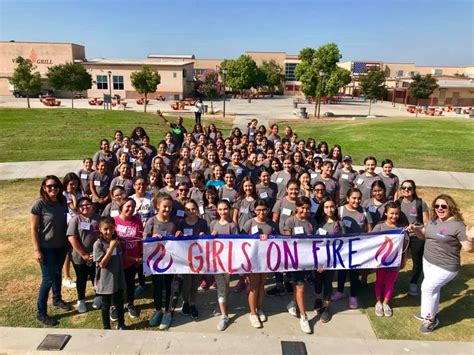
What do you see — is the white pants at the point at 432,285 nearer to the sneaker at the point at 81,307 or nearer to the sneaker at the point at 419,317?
the sneaker at the point at 419,317

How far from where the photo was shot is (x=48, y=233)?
491 centimetres

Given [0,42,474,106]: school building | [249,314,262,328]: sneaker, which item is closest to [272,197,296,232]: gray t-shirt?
[249,314,262,328]: sneaker

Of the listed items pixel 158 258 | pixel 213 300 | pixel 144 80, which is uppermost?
pixel 144 80

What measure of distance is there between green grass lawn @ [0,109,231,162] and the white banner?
12.1m

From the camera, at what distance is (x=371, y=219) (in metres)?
5.74

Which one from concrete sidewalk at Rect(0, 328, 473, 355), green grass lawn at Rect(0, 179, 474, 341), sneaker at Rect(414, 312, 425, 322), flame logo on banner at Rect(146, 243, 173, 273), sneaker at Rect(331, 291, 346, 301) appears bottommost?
green grass lawn at Rect(0, 179, 474, 341)

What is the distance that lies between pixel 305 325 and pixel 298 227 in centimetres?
130

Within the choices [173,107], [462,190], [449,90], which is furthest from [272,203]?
[449,90]

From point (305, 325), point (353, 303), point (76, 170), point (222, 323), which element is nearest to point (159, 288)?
point (222, 323)

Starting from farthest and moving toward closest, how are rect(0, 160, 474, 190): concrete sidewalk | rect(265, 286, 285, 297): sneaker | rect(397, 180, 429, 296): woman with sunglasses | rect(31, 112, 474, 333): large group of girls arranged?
rect(0, 160, 474, 190): concrete sidewalk < rect(265, 286, 285, 297): sneaker < rect(397, 180, 429, 296): woman with sunglasses < rect(31, 112, 474, 333): large group of girls

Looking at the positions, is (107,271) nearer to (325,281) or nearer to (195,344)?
(195,344)

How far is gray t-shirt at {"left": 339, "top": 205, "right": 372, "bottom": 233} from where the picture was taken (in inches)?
214

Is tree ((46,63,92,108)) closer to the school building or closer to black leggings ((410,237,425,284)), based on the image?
the school building

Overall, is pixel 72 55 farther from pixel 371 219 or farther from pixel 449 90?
pixel 371 219
